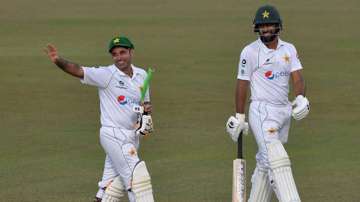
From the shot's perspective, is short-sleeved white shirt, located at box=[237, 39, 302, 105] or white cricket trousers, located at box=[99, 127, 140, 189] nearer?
white cricket trousers, located at box=[99, 127, 140, 189]

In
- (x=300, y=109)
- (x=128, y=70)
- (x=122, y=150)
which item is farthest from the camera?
(x=300, y=109)

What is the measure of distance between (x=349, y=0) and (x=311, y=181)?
28957mm

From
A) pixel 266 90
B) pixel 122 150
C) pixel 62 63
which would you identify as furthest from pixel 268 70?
pixel 62 63

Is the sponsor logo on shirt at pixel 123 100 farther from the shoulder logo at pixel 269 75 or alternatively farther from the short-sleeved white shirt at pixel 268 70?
the shoulder logo at pixel 269 75

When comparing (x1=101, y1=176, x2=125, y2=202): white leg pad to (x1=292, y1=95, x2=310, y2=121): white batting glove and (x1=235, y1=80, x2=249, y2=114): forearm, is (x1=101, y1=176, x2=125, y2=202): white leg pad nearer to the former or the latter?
(x1=235, y1=80, x2=249, y2=114): forearm

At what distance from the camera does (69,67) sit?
8.60 meters

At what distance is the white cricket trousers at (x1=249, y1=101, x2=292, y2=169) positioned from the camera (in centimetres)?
920

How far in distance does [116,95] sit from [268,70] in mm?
1495

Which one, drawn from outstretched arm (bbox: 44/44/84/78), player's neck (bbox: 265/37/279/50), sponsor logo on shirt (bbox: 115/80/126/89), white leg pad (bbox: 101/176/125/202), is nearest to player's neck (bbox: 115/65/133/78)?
sponsor logo on shirt (bbox: 115/80/126/89)

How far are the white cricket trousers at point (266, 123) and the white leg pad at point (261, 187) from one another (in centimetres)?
9

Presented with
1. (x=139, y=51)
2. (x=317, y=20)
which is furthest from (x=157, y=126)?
(x=317, y=20)

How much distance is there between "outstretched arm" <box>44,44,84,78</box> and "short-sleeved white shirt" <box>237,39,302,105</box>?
1612 millimetres

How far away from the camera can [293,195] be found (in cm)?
889

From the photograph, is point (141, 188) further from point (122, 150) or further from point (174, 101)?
point (174, 101)
